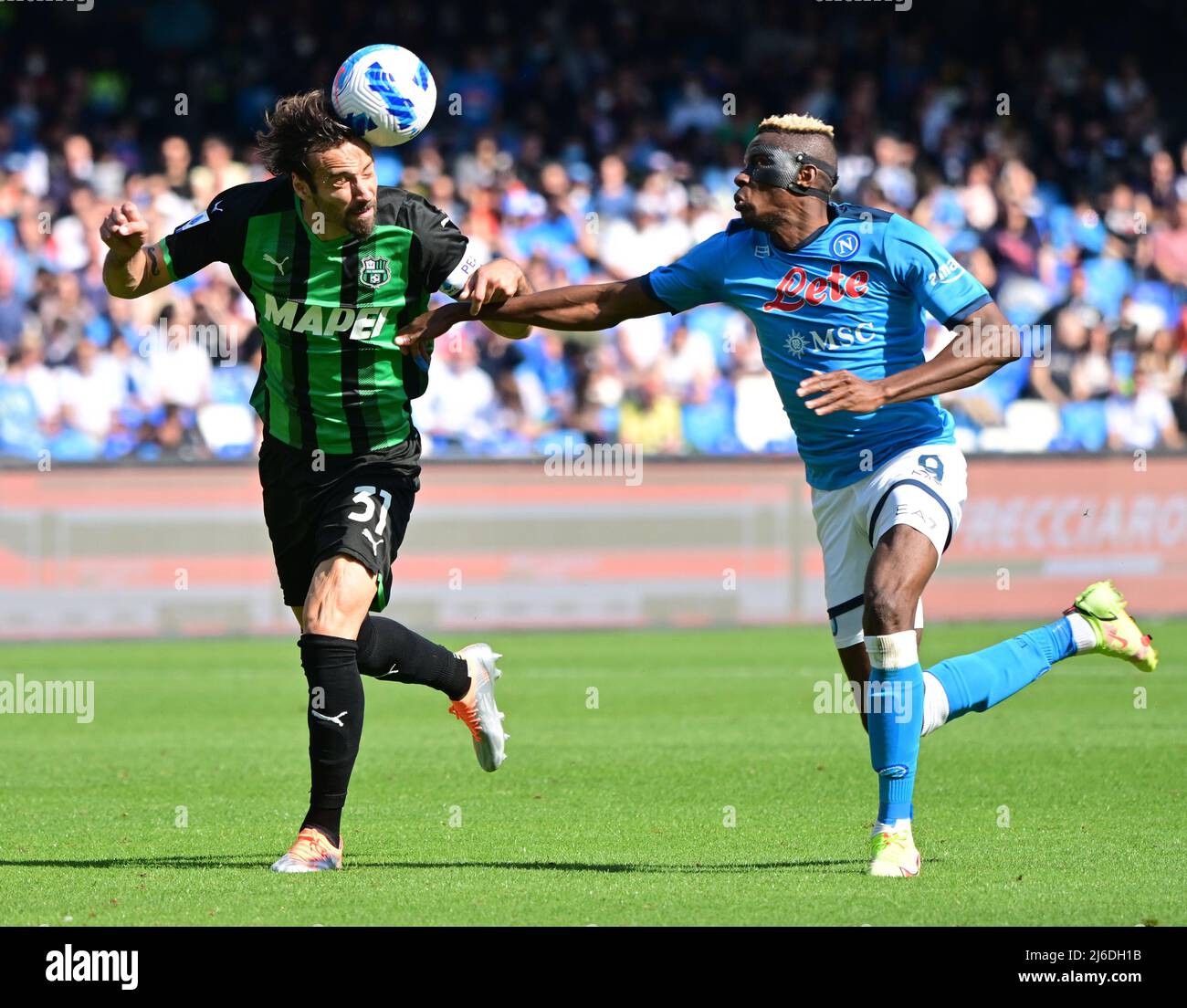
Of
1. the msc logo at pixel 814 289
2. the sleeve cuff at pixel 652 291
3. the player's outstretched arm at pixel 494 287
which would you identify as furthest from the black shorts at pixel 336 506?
the msc logo at pixel 814 289

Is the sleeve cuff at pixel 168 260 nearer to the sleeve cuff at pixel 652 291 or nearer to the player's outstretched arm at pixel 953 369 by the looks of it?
the sleeve cuff at pixel 652 291

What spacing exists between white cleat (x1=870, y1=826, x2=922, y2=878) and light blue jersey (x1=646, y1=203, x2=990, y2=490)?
1.30 metres

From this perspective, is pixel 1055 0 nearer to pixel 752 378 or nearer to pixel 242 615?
pixel 752 378

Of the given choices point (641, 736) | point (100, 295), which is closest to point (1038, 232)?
point (100, 295)

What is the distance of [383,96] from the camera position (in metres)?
6.76

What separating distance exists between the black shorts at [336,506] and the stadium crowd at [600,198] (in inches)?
351

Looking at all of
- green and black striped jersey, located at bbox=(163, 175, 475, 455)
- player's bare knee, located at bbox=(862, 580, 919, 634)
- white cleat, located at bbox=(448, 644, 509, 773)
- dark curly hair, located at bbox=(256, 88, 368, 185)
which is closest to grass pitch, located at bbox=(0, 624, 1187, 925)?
white cleat, located at bbox=(448, 644, 509, 773)

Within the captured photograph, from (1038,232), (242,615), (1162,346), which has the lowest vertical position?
(242,615)

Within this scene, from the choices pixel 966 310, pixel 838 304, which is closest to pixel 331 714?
pixel 838 304

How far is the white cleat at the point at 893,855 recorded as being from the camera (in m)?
6.12

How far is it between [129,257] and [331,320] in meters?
0.71

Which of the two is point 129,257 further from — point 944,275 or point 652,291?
point 944,275

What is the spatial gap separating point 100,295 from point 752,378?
587 centimetres
